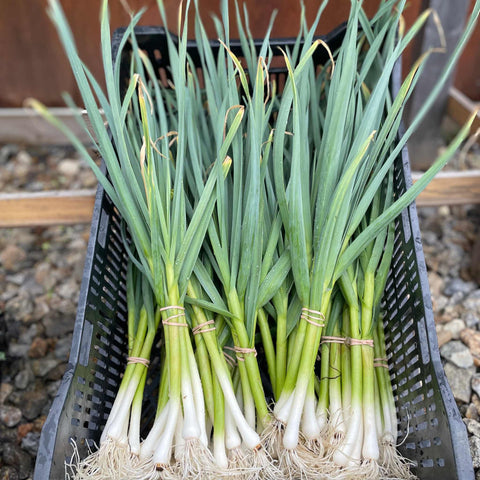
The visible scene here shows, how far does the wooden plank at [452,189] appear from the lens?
4.72 feet

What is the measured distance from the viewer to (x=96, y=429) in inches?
36.5

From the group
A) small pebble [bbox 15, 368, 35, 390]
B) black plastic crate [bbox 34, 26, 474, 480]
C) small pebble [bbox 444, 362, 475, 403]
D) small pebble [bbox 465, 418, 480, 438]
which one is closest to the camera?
black plastic crate [bbox 34, 26, 474, 480]

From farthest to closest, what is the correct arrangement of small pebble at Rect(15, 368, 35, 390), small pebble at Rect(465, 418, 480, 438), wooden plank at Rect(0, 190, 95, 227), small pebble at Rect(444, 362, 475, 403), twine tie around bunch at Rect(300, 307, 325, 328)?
1. wooden plank at Rect(0, 190, 95, 227)
2. small pebble at Rect(15, 368, 35, 390)
3. small pebble at Rect(444, 362, 475, 403)
4. small pebble at Rect(465, 418, 480, 438)
5. twine tie around bunch at Rect(300, 307, 325, 328)

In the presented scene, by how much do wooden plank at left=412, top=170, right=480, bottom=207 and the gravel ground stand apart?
20 centimetres

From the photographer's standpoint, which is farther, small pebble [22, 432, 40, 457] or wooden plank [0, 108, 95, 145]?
wooden plank [0, 108, 95, 145]

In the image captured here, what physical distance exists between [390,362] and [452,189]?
0.68m

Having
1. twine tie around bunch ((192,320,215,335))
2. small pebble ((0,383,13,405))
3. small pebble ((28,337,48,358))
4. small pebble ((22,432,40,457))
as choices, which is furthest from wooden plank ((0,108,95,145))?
twine tie around bunch ((192,320,215,335))

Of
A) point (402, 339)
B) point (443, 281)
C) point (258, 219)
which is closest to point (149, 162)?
point (258, 219)

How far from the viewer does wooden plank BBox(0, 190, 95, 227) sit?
4.57 ft

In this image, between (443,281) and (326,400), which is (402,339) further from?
(443,281)

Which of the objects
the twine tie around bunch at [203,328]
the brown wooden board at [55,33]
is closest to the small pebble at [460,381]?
the twine tie around bunch at [203,328]

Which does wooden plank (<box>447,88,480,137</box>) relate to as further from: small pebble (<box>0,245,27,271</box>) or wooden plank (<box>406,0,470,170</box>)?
small pebble (<box>0,245,27,271</box>)

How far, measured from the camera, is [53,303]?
151 cm

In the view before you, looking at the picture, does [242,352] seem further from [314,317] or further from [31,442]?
[31,442]
